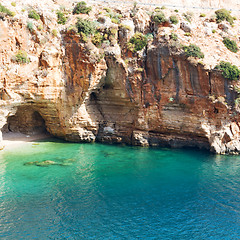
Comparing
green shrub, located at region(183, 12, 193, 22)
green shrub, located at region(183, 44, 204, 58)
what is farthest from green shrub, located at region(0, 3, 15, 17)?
green shrub, located at region(183, 12, 193, 22)

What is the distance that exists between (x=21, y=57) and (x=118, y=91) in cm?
1248

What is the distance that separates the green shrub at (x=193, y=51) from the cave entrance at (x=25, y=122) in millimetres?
21688

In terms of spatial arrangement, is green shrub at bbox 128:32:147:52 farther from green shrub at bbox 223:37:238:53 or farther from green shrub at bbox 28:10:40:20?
green shrub at bbox 28:10:40:20

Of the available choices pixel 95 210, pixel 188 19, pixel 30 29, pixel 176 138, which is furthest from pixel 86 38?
pixel 95 210

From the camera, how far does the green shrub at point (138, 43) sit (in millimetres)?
33787

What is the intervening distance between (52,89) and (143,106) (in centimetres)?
1171

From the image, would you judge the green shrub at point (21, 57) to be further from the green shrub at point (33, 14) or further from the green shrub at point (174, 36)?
the green shrub at point (174, 36)

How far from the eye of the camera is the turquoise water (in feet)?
56.3

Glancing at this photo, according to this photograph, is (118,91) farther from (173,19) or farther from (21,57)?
(21,57)

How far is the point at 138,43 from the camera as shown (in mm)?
33812

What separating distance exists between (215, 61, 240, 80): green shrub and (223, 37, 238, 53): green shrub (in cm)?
432

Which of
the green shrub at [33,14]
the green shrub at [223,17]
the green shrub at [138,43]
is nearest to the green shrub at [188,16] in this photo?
the green shrub at [223,17]

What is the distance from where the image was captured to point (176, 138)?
34.2 m

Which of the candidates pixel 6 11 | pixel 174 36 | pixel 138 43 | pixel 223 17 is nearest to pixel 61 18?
pixel 6 11
